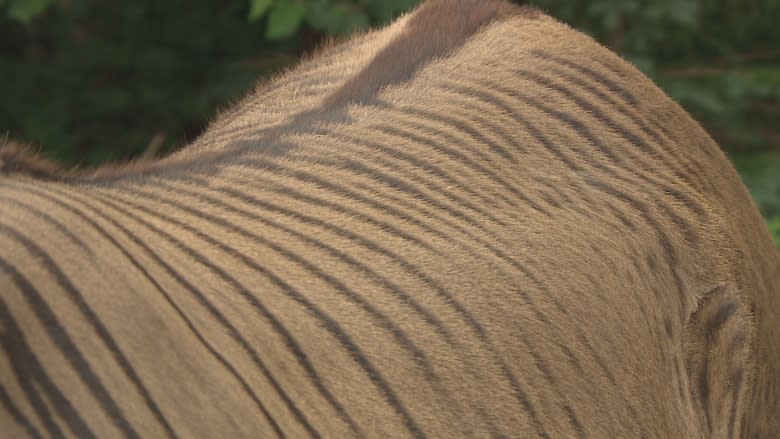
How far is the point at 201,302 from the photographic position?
6.48 ft

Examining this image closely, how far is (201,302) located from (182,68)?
5569mm

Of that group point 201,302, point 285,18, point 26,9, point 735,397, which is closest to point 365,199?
point 201,302

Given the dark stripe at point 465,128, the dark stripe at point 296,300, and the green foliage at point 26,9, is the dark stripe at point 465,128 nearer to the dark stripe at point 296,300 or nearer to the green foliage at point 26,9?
the dark stripe at point 296,300

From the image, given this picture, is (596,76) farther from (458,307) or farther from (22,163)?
(22,163)

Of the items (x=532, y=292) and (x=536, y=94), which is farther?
(x=536, y=94)

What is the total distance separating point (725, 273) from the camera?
286 centimetres

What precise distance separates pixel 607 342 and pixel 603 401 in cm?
12

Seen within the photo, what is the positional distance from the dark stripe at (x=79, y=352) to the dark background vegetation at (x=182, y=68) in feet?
16.0

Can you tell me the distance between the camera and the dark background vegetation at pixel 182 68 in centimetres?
677

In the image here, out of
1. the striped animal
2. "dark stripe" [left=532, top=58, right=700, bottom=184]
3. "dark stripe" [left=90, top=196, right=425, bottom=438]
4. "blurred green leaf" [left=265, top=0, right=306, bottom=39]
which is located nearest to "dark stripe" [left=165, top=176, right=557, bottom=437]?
the striped animal

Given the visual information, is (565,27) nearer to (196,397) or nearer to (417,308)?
(417,308)

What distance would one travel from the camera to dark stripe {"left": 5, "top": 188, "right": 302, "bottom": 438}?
75.2 inches

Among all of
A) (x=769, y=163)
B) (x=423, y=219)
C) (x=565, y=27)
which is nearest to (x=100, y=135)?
(x=769, y=163)

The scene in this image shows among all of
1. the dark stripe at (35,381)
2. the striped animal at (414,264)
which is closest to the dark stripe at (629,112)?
the striped animal at (414,264)
